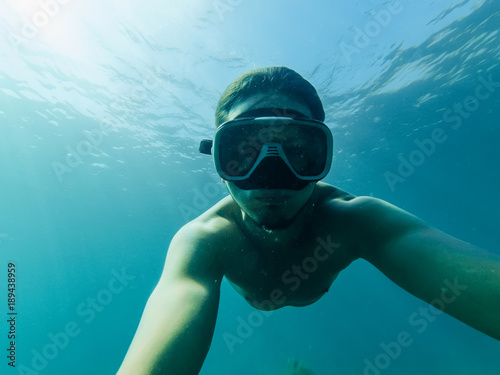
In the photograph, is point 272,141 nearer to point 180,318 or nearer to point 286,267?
point 286,267

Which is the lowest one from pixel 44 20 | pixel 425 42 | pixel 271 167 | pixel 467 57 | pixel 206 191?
pixel 206 191

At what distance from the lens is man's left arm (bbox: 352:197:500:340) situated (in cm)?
170

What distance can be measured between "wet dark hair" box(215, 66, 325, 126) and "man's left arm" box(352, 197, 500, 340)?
127cm

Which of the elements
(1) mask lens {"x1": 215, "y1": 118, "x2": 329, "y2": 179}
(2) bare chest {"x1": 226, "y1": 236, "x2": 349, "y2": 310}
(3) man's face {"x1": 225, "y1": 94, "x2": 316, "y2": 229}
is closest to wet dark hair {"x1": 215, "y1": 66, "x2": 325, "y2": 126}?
(3) man's face {"x1": 225, "y1": 94, "x2": 316, "y2": 229}

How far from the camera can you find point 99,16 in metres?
13.0

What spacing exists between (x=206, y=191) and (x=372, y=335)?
5024cm

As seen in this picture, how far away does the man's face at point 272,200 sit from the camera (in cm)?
254

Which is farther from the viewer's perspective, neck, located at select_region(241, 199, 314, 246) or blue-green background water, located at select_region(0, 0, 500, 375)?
blue-green background water, located at select_region(0, 0, 500, 375)

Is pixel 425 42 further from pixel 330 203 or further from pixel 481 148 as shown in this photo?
pixel 481 148

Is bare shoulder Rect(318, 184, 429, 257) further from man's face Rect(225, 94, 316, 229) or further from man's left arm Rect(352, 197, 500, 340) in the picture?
man's face Rect(225, 94, 316, 229)

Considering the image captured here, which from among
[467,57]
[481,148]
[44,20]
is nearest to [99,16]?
[44,20]

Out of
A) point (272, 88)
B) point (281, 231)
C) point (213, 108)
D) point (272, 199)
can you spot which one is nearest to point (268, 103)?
point (272, 88)

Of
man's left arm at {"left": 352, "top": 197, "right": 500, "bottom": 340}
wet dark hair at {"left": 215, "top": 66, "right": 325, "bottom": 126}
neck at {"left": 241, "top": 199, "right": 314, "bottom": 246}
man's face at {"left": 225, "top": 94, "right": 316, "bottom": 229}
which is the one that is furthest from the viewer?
neck at {"left": 241, "top": 199, "right": 314, "bottom": 246}

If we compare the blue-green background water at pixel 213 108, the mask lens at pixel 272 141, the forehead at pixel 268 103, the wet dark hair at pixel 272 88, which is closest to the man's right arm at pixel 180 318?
the mask lens at pixel 272 141
